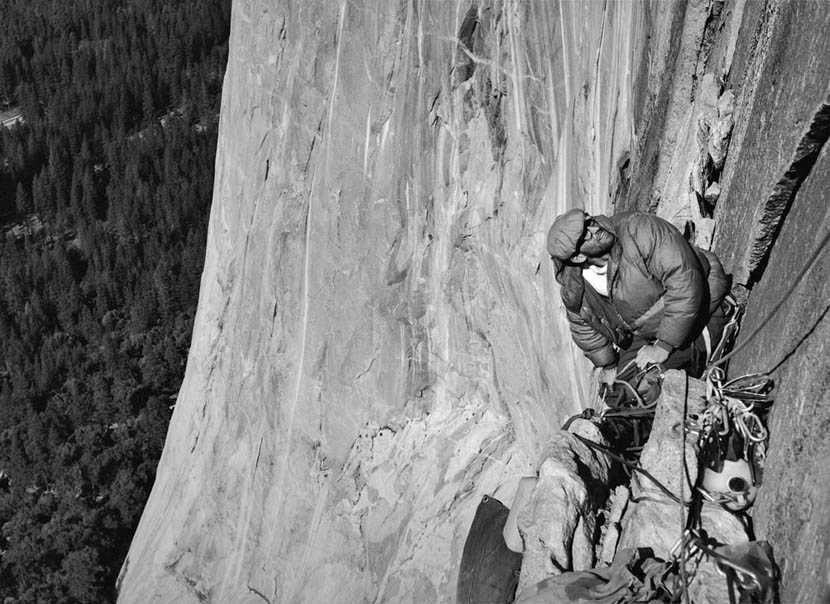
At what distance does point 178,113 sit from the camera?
135 feet

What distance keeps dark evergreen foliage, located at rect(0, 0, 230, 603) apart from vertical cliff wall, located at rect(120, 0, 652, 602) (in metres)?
12.3

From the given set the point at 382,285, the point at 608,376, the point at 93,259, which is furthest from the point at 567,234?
the point at 93,259

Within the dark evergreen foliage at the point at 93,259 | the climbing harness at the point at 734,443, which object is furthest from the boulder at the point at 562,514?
the dark evergreen foliage at the point at 93,259

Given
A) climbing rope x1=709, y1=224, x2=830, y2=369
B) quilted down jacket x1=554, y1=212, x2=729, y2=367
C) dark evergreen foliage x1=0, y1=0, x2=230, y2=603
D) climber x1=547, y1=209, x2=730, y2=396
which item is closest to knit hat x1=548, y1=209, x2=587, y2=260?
climber x1=547, y1=209, x2=730, y2=396

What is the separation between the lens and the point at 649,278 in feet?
16.0

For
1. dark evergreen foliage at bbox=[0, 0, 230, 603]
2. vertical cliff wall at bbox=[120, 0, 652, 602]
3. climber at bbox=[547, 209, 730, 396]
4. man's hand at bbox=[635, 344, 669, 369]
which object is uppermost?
climber at bbox=[547, 209, 730, 396]

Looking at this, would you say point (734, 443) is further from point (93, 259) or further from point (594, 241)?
point (93, 259)

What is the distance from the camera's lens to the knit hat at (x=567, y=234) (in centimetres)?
477

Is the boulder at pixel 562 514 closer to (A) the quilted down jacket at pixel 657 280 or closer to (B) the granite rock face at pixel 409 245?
(A) the quilted down jacket at pixel 657 280

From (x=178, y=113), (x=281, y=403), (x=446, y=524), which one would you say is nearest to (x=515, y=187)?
(x=446, y=524)

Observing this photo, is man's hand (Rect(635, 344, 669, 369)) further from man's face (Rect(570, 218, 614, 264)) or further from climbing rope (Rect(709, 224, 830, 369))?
man's face (Rect(570, 218, 614, 264))

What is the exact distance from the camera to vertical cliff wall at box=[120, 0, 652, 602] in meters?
9.79

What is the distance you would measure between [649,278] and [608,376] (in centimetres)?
85

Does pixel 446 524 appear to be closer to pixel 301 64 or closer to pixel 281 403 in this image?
pixel 281 403
